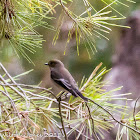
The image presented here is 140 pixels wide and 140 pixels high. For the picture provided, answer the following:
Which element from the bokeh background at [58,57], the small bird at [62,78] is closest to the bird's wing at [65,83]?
the small bird at [62,78]

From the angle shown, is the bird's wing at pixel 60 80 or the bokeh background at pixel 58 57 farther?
the bokeh background at pixel 58 57

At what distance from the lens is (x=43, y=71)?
131 cm

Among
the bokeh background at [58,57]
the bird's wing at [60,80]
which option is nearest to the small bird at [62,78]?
the bird's wing at [60,80]

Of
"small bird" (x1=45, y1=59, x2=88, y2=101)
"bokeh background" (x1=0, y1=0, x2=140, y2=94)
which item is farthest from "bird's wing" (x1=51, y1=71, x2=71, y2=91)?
"bokeh background" (x1=0, y1=0, x2=140, y2=94)

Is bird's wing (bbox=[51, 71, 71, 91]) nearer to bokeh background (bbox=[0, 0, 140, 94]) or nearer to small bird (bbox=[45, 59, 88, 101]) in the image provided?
small bird (bbox=[45, 59, 88, 101])

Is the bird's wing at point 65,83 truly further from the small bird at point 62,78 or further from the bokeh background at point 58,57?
the bokeh background at point 58,57

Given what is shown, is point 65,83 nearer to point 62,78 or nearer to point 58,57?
point 62,78

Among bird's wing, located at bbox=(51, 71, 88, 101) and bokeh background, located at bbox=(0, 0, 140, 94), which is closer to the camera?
bird's wing, located at bbox=(51, 71, 88, 101)

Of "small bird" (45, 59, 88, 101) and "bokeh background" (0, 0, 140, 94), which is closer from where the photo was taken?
"small bird" (45, 59, 88, 101)

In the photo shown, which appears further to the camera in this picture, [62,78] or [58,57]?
[58,57]

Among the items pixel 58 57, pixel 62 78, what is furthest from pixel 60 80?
pixel 58 57

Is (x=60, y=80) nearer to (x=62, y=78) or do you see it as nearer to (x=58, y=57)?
(x=62, y=78)

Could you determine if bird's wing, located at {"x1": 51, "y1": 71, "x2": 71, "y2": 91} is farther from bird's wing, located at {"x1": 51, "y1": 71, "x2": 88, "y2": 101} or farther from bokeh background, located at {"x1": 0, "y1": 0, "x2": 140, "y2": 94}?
bokeh background, located at {"x1": 0, "y1": 0, "x2": 140, "y2": 94}

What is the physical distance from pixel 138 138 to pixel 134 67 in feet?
2.24
